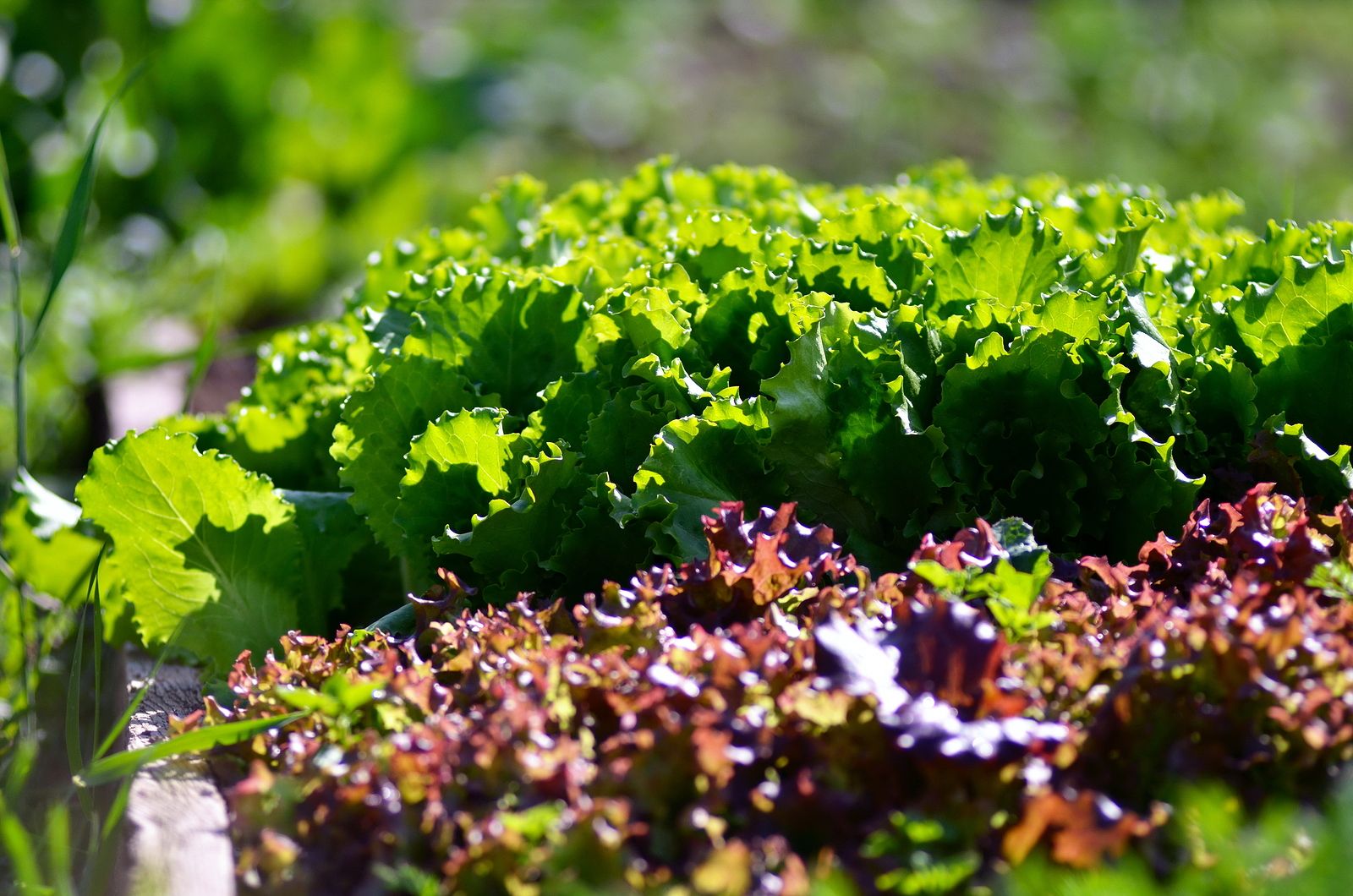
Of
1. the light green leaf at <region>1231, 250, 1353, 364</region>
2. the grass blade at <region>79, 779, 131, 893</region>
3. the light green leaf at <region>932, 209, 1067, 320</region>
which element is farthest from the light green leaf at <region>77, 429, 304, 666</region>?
the light green leaf at <region>1231, 250, 1353, 364</region>

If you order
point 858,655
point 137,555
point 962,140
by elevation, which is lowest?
point 962,140

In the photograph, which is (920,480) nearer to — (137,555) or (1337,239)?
(1337,239)

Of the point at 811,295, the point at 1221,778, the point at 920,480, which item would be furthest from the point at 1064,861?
the point at 811,295

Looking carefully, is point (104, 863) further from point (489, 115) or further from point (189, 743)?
point (489, 115)

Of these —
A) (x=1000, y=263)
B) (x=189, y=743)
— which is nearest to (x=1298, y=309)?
(x=1000, y=263)

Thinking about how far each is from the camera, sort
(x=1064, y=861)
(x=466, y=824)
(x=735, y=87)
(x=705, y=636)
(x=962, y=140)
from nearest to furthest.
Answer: (x=1064, y=861) → (x=466, y=824) → (x=705, y=636) → (x=962, y=140) → (x=735, y=87)

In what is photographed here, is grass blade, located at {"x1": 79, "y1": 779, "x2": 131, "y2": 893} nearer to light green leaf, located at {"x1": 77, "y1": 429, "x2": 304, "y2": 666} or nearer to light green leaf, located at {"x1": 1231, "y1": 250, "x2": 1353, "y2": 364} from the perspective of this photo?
light green leaf, located at {"x1": 77, "y1": 429, "x2": 304, "y2": 666}
